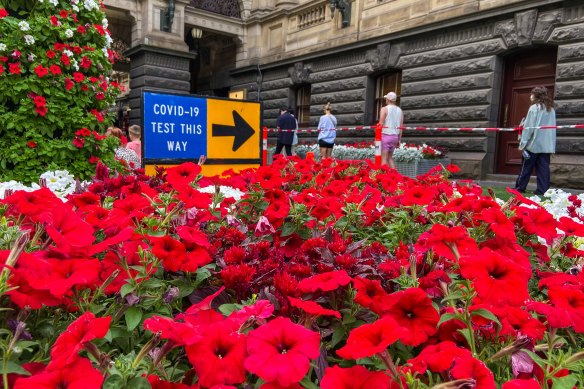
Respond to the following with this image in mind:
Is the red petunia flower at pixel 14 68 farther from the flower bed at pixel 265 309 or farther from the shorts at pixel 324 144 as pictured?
the shorts at pixel 324 144

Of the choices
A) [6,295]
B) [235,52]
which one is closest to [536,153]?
[6,295]

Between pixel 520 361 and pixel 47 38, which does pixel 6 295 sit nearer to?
pixel 520 361

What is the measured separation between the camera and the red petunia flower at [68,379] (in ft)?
2.04

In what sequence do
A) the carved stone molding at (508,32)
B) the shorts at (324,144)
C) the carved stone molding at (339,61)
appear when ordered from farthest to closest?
the carved stone molding at (339,61) < the shorts at (324,144) < the carved stone molding at (508,32)

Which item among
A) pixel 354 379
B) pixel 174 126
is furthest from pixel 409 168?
pixel 354 379

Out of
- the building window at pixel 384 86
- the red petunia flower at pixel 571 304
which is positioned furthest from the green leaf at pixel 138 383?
the building window at pixel 384 86

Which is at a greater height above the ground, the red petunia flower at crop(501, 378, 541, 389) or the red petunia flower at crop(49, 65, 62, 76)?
the red petunia flower at crop(49, 65, 62, 76)

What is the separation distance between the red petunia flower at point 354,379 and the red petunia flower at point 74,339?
0.35 m

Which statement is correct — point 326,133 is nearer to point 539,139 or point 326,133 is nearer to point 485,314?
point 539,139

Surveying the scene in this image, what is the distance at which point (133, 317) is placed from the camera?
94cm

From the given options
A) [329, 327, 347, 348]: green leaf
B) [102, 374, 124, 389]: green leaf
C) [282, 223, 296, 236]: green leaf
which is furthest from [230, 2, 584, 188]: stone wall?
[102, 374, 124, 389]: green leaf

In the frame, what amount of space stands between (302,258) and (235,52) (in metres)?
20.3

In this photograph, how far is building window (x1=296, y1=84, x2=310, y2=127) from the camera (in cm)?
1688

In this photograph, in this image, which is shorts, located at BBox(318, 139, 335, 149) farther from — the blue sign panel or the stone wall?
the blue sign panel
